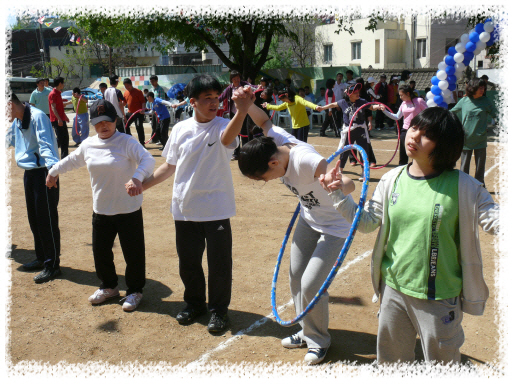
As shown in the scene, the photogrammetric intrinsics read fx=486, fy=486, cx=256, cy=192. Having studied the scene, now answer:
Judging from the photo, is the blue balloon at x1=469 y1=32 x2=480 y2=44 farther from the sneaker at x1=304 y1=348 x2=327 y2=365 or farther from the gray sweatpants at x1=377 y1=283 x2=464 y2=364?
the gray sweatpants at x1=377 y1=283 x2=464 y2=364

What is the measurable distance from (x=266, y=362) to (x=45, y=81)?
13956 millimetres

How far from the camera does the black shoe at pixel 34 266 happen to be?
19.4 feet

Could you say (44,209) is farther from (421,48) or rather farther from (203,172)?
(421,48)

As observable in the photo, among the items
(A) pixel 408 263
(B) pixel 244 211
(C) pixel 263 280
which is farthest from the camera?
(B) pixel 244 211

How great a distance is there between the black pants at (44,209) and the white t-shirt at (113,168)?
1166 millimetres

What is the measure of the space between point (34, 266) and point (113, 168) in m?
2.19

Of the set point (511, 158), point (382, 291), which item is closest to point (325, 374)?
point (382, 291)

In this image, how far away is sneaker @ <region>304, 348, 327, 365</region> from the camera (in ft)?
12.4

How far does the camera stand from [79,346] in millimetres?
4223

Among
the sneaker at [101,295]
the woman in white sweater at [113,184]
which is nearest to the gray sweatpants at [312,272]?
the woman in white sweater at [113,184]

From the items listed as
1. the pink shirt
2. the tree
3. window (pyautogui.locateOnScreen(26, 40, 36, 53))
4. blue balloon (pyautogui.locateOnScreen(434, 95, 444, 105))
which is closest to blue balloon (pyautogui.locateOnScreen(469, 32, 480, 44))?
blue balloon (pyautogui.locateOnScreen(434, 95, 444, 105))

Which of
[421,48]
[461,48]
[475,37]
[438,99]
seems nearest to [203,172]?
[438,99]

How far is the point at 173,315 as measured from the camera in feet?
15.7

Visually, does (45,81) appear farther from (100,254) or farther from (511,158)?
(511,158)
